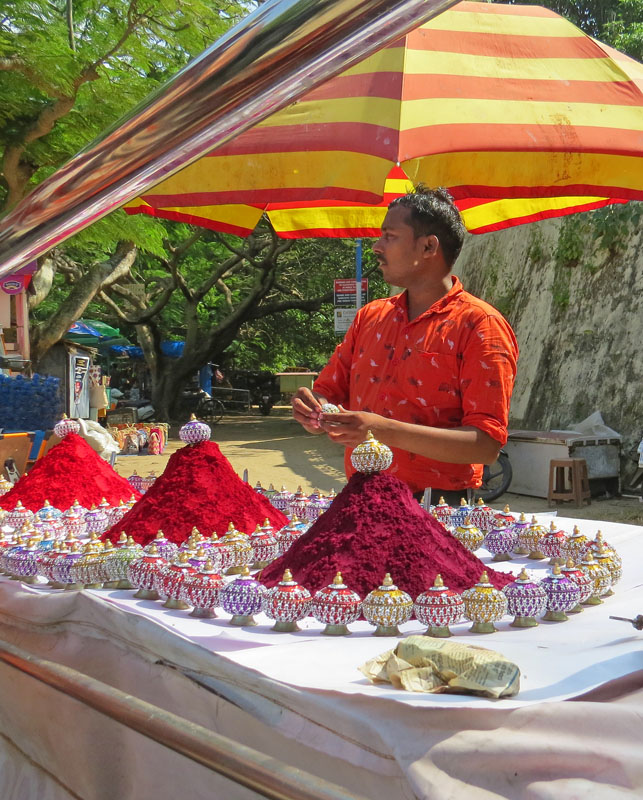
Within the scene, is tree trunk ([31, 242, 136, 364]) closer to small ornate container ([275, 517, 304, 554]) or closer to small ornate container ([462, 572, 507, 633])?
small ornate container ([275, 517, 304, 554])

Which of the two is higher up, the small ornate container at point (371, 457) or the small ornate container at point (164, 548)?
the small ornate container at point (371, 457)

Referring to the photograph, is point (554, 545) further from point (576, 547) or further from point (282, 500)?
point (282, 500)

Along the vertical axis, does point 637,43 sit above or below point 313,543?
above

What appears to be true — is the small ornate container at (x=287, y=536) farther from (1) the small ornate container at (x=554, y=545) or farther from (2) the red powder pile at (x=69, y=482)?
(2) the red powder pile at (x=69, y=482)

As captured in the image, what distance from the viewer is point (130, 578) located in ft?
4.96

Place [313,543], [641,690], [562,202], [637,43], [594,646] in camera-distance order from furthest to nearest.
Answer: [637,43] → [562,202] → [313,543] → [594,646] → [641,690]

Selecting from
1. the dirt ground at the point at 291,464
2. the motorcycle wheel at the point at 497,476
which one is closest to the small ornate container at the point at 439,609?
the dirt ground at the point at 291,464

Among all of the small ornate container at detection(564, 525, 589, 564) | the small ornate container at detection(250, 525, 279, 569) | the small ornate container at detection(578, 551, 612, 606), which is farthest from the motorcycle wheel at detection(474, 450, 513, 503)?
the small ornate container at detection(578, 551, 612, 606)

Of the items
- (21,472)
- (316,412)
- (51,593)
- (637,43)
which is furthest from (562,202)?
(637,43)

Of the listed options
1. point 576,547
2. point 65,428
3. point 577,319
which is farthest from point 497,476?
point 576,547

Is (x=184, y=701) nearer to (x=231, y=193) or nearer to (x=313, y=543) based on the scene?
(x=313, y=543)

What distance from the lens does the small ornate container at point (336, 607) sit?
127 centimetres

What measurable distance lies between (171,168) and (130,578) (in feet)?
3.71

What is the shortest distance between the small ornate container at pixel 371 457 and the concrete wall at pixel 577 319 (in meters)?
6.39
